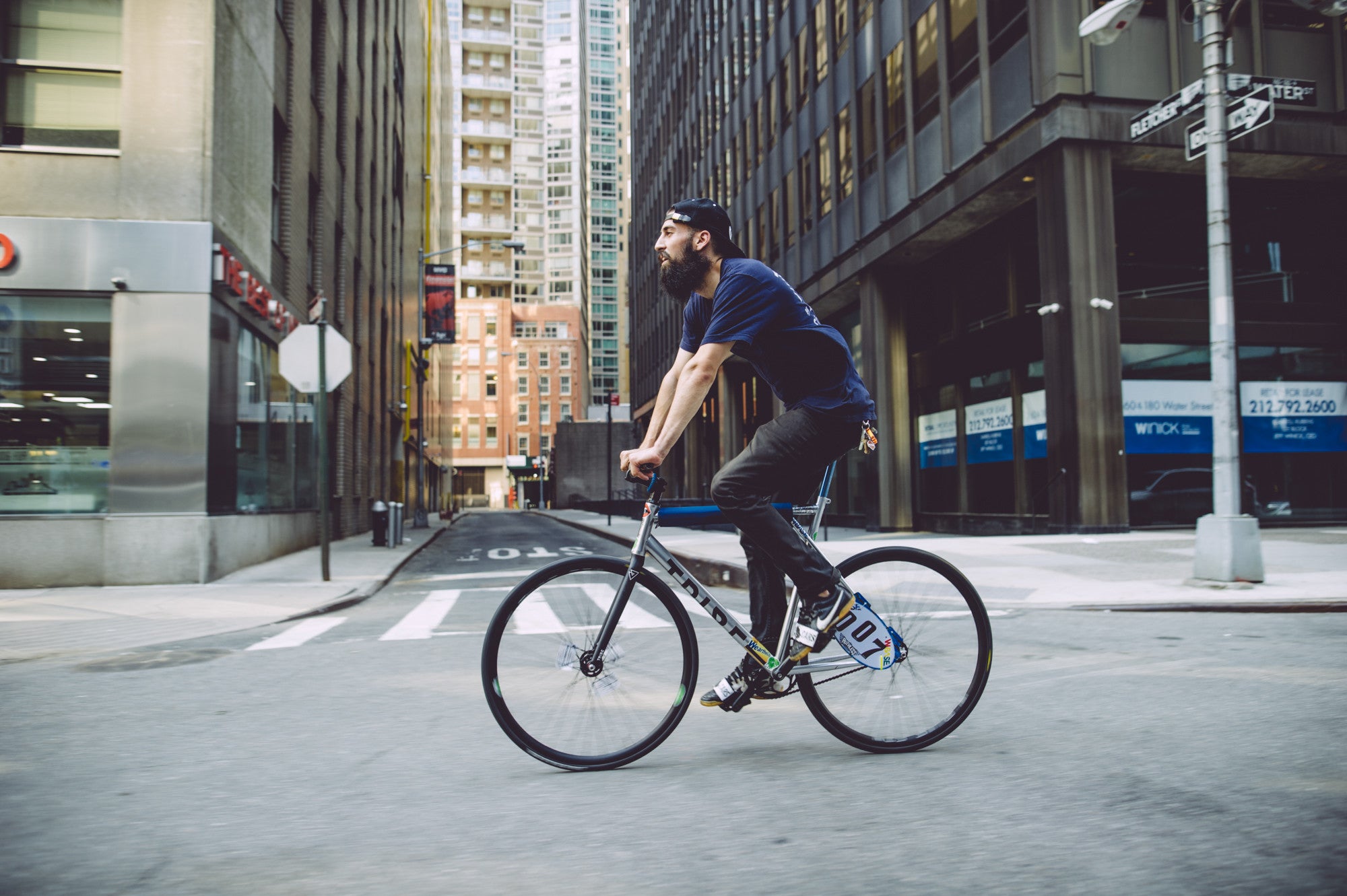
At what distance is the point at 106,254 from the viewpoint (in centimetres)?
1238

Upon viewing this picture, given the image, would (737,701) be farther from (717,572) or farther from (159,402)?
(159,402)

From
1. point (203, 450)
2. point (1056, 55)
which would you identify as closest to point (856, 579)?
point (203, 450)

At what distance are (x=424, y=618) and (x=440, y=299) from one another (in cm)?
2918

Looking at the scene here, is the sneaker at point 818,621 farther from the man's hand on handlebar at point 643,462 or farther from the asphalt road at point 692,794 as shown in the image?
the man's hand on handlebar at point 643,462

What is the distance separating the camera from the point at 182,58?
12891mm

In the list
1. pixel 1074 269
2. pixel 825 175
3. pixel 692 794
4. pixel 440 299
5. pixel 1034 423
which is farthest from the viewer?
pixel 440 299

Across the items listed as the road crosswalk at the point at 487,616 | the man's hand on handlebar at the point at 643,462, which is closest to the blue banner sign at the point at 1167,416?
the road crosswalk at the point at 487,616

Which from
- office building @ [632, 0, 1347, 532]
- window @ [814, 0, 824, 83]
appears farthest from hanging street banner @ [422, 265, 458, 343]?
office building @ [632, 0, 1347, 532]

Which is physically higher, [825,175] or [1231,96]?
[825,175]

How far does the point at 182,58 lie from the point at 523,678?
12750mm

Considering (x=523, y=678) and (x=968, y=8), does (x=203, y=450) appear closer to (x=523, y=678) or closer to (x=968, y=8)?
(x=523, y=678)

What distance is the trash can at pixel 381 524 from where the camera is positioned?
20641 mm

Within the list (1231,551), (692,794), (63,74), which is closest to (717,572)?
(1231,551)

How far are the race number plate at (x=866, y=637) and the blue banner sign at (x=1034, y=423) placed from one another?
1530cm
